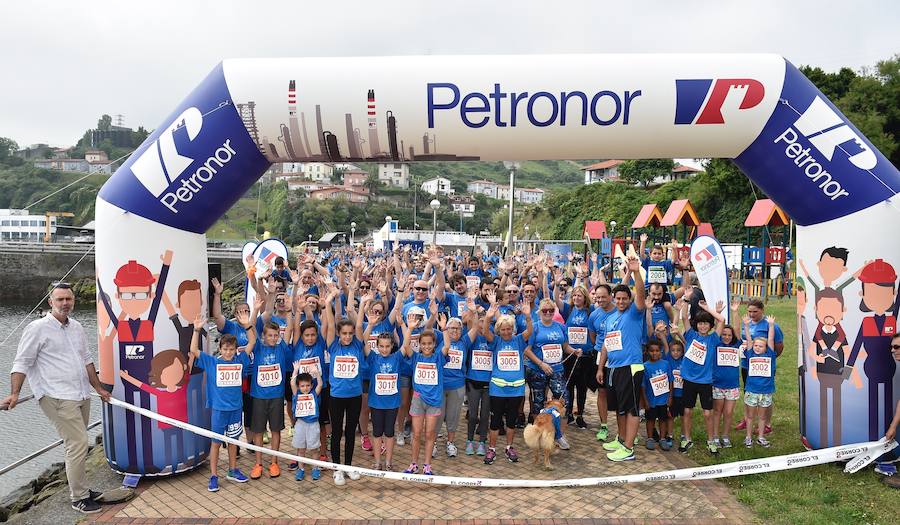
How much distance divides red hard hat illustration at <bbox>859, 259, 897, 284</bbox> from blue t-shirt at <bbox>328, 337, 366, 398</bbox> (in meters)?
5.24

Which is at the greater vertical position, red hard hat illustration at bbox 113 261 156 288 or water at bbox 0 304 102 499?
red hard hat illustration at bbox 113 261 156 288

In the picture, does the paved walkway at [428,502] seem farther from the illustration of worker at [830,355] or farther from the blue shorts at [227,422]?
the illustration of worker at [830,355]

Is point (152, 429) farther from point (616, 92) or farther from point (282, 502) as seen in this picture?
point (616, 92)

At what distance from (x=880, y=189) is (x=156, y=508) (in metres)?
7.61

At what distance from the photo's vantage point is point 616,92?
5.55 meters

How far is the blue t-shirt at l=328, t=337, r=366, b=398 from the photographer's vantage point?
18.7ft

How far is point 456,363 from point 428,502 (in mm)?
1465

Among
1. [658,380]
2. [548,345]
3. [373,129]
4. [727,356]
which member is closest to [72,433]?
[373,129]

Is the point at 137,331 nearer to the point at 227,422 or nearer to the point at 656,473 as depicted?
the point at 227,422

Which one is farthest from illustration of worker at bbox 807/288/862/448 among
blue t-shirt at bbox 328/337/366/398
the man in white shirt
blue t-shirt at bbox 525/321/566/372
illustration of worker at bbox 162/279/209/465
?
the man in white shirt

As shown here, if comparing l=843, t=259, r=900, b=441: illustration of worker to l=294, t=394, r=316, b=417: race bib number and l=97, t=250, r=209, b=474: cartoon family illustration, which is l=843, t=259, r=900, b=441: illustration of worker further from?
l=97, t=250, r=209, b=474: cartoon family illustration

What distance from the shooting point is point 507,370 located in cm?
614

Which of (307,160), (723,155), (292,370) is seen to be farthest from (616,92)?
(292,370)

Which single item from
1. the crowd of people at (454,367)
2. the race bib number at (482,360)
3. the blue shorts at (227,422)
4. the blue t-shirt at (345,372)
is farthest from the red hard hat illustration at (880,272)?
the blue shorts at (227,422)
